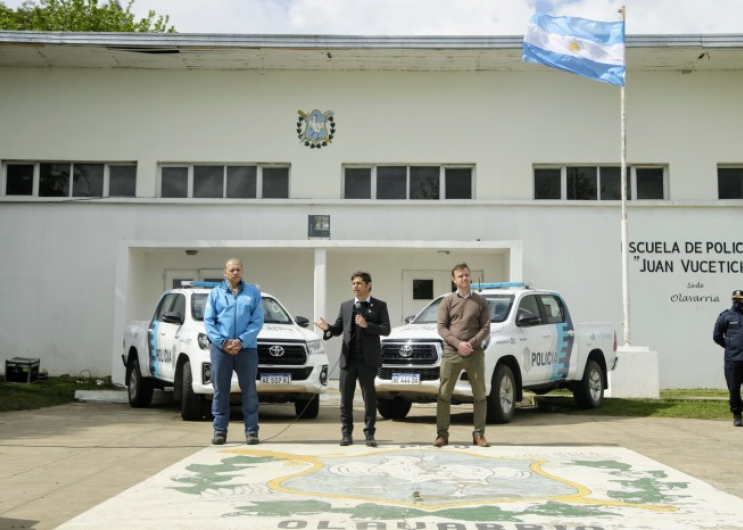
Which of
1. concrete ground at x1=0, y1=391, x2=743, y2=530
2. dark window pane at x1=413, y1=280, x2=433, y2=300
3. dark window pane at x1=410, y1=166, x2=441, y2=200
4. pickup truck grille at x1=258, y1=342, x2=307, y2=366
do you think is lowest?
concrete ground at x1=0, y1=391, x2=743, y2=530

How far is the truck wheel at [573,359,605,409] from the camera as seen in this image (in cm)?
1560

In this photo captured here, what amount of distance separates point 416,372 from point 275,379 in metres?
1.97

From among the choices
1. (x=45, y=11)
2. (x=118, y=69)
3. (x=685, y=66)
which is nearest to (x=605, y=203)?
(x=685, y=66)

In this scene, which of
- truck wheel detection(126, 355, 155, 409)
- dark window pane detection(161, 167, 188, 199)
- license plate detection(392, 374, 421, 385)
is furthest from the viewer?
dark window pane detection(161, 167, 188, 199)

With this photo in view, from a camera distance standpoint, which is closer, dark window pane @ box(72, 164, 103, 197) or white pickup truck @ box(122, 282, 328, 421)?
white pickup truck @ box(122, 282, 328, 421)

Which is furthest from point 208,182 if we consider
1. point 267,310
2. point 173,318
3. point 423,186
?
point 173,318

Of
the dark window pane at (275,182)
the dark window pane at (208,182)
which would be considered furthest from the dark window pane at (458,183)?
the dark window pane at (208,182)

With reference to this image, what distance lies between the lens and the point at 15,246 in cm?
2072

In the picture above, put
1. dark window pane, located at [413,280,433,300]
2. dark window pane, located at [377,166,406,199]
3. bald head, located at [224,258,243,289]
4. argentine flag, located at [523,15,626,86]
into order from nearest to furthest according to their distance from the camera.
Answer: bald head, located at [224,258,243,289]
argentine flag, located at [523,15,626,86]
dark window pane, located at [413,280,433,300]
dark window pane, located at [377,166,406,199]

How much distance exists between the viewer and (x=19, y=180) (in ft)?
70.8

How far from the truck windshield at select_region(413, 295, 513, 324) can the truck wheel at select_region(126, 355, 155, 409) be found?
470cm

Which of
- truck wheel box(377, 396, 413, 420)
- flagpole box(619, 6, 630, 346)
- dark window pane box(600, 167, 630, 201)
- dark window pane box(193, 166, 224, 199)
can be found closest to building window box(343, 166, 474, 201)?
dark window pane box(193, 166, 224, 199)

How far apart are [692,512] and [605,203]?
14357 millimetres

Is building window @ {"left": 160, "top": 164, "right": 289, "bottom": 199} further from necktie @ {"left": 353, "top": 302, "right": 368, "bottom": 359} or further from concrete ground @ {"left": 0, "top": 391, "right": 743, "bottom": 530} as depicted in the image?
necktie @ {"left": 353, "top": 302, "right": 368, "bottom": 359}
